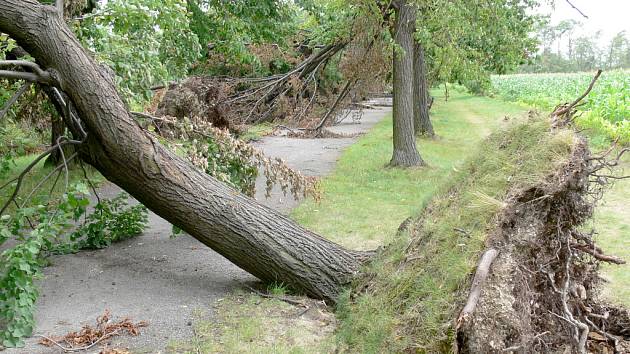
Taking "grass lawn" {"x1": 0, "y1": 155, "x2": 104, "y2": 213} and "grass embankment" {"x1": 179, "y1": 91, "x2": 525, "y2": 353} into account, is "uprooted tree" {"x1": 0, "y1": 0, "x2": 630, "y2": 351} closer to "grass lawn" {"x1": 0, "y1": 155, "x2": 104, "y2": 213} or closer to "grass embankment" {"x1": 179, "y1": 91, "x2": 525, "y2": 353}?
"grass embankment" {"x1": 179, "y1": 91, "x2": 525, "y2": 353}

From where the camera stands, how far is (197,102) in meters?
15.8

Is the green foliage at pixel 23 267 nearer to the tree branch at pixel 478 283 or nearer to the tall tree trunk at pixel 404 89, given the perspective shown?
the tree branch at pixel 478 283

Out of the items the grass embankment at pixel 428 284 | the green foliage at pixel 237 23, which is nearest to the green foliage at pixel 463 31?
the green foliage at pixel 237 23

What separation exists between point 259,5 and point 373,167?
5015 millimetres

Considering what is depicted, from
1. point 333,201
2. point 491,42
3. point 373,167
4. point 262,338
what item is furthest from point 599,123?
point 262,338

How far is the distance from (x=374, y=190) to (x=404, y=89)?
2835mm

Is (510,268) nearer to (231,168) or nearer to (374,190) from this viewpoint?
(231,168)

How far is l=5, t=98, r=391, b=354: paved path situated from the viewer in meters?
5.33

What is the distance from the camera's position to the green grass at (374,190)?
30.0 ft

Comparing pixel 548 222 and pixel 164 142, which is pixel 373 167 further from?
pixel 548 222

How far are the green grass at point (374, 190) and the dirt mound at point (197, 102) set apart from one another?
346 cm

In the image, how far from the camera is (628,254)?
25.1 ft

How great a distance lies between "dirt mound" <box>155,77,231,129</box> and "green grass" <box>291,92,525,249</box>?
11.4ft

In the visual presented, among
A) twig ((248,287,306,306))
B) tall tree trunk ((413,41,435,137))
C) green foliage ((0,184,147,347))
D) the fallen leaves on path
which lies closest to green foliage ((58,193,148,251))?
green foliage ((0,184,147,347))
